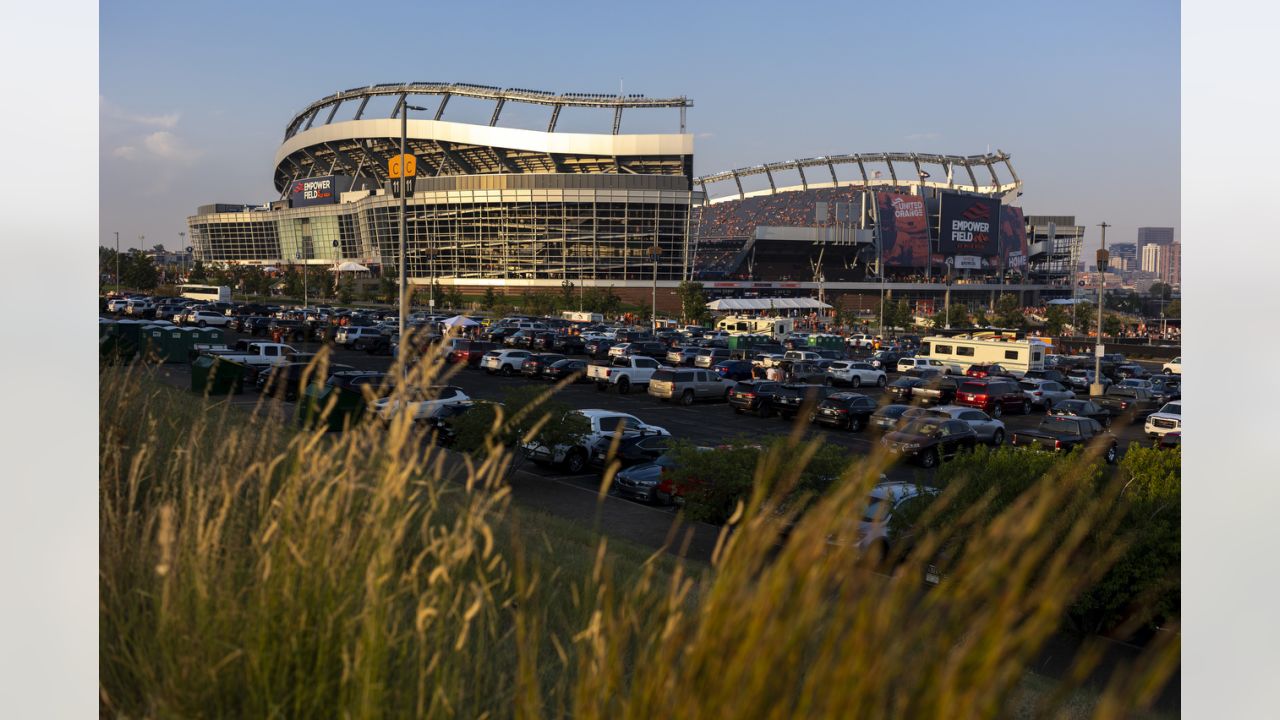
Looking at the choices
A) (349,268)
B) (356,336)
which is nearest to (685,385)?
(356,336)

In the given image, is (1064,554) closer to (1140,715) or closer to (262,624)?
(262,624)

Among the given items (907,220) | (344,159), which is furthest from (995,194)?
(344,159)

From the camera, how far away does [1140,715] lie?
22.7 feet

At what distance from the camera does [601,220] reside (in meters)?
112

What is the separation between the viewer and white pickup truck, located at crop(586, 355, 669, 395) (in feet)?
122

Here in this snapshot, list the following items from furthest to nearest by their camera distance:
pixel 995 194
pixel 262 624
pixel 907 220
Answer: pixel 995 194 < pixel 907 220 < pixel 262 624

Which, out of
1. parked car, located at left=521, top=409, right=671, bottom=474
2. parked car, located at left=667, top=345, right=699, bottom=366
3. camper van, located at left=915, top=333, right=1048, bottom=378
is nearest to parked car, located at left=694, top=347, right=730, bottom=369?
parked car, located at left=667, top=345, right=699, bottom=366

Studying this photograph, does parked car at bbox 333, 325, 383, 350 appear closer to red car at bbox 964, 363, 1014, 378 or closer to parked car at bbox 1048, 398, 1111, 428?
red car at bbox 964, 363, 1014, 378

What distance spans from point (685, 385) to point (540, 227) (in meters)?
80.6

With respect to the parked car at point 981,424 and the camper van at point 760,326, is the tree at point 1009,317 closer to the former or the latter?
the camper van at point 760,326

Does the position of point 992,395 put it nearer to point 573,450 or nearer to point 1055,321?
point 573,450

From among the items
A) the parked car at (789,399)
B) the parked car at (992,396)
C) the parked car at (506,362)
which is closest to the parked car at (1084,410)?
the parked car at (992,396)

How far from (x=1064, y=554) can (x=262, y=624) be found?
2.59 m

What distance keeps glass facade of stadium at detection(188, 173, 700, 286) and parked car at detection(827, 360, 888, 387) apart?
2620 inches
